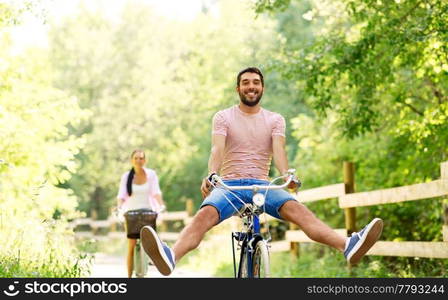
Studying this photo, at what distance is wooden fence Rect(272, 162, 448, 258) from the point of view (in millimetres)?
10094

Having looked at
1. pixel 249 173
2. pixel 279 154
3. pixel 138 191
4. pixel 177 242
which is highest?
pixel 138 191

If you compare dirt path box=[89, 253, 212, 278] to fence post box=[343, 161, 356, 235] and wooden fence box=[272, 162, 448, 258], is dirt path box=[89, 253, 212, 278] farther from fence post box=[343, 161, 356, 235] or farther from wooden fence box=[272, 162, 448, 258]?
fence post box=[343, 161, 356, 235]

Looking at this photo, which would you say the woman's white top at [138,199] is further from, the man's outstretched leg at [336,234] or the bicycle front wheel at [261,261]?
the bicycle front wheel at [261,261]

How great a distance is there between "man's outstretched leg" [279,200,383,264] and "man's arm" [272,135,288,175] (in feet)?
1.15

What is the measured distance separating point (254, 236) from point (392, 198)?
4.80m

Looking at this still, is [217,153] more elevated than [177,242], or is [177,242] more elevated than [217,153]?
[217,153]

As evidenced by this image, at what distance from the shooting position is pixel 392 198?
1148 centimetres

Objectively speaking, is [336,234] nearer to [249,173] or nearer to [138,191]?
[249,173]

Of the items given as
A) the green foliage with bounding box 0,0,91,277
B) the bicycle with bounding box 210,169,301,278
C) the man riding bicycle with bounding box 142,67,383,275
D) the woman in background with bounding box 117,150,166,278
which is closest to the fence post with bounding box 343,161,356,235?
the woman in background with bounding box 117,150,166,278

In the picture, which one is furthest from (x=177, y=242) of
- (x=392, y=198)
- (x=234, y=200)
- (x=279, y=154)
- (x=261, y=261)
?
(x=392, y=198)

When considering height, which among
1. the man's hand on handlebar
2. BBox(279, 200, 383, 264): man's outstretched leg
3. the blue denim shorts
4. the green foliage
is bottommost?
BBox(279, 200, 383, 264): man's outstretched leg

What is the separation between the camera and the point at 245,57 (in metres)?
29.8

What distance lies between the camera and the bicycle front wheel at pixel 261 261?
6664 millimetres

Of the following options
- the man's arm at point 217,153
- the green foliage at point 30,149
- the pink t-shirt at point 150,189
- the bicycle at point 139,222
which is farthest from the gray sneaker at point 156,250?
the pink t-shirt at point 150,189
